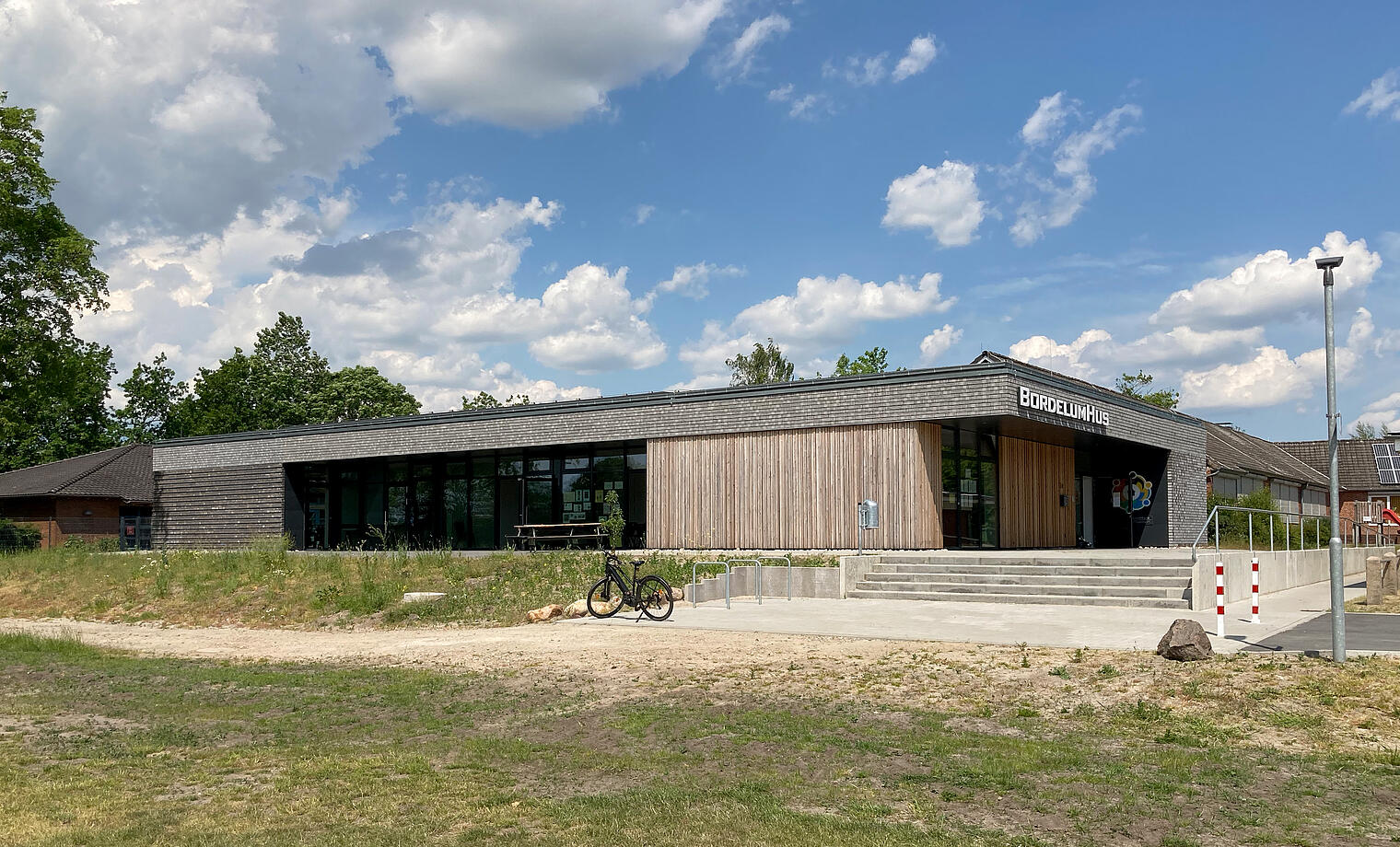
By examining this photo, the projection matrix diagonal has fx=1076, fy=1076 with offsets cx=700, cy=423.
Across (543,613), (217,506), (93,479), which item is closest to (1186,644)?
(543,613)

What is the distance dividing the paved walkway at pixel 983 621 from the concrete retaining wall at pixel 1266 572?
1.45 ft

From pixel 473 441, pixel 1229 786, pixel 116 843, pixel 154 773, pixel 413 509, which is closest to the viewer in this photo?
pixel 116 843

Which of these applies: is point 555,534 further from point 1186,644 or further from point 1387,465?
point 1387,465

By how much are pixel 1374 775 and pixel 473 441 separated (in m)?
25.8

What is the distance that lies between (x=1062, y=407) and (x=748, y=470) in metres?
7.08

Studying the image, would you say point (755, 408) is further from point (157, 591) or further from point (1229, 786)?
point (1229, 786)

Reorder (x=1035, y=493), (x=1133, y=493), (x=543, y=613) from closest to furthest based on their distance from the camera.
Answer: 1. (x=543, y=613)
2. (x=1035, y=493)
3. (x=1133, y=493)

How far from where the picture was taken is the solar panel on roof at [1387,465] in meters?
54.7

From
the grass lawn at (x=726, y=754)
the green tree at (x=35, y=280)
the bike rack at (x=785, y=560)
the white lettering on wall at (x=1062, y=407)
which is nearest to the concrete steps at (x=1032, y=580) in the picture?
the bike rack at (x=785, y=560)

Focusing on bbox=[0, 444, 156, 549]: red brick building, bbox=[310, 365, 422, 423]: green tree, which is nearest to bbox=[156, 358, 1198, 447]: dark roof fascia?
bbox=[0, 444, 156, 549]: red brick building

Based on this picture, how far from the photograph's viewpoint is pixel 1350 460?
58062 millimetres

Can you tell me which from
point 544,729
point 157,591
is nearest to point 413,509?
point 157,591

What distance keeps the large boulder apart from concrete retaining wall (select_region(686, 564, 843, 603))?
917 cm

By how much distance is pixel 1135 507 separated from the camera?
30.2 meters
